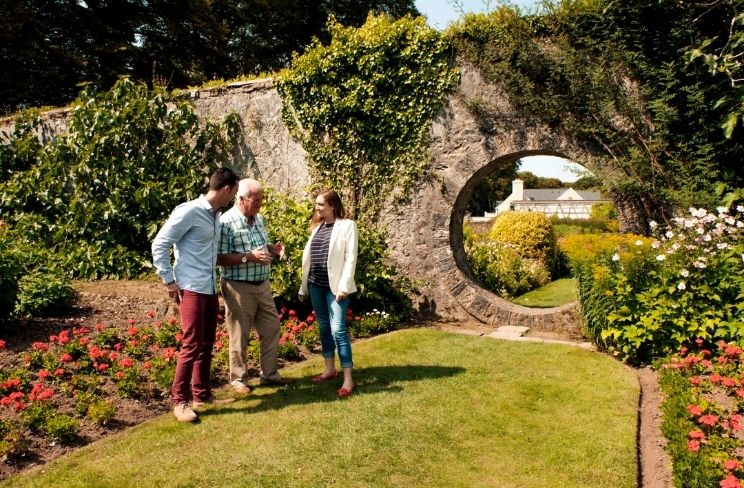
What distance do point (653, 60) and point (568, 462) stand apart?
4.77 m

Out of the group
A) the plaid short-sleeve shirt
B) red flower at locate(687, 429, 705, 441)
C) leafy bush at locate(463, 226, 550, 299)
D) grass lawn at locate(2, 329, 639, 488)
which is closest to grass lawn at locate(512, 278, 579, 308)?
leafy bush at locate(463, 226, 550, 299)

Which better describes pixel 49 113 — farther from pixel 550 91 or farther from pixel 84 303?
pixel 550 91

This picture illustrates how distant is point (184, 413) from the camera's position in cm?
401

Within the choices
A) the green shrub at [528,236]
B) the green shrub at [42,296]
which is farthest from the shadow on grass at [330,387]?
the green shrub at [528,236]

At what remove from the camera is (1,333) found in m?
5.92

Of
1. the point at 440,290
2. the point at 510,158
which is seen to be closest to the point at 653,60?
the point at 510,158

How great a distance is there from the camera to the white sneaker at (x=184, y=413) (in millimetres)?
3992

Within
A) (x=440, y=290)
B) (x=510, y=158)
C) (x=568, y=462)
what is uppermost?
(x=510, y=158)

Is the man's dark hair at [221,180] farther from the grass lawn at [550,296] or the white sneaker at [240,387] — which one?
the grass lawn at [550,296]

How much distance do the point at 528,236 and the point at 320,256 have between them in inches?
387

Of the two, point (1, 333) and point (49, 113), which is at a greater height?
point (49, 113)

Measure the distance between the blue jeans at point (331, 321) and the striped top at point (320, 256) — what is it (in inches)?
2.7

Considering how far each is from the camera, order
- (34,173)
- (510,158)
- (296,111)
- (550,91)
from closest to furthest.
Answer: (550,91), (510,158), (296,111), (34,173)

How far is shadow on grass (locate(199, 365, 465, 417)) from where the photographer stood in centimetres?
432
